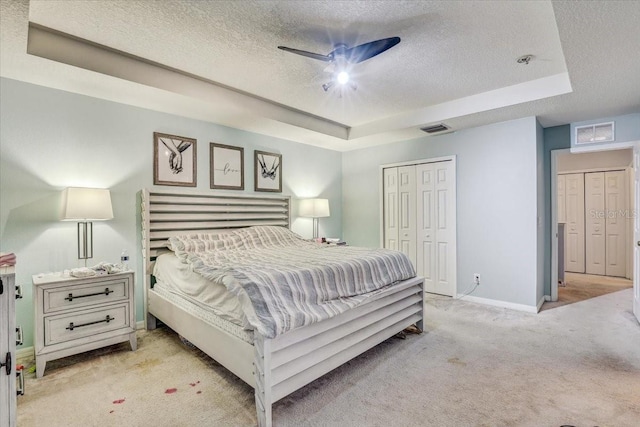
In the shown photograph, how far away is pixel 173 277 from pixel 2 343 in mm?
1902

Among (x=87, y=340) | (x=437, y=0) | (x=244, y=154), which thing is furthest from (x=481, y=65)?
(x=87, y=340)

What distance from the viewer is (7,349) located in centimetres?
113

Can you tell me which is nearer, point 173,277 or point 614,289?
point 173,277

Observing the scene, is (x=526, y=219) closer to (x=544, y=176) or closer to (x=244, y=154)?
(x=544, y=176)

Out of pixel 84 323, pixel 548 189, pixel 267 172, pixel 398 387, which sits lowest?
pixel 398 387

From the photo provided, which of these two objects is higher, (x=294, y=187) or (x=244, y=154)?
(x=244, y=154)

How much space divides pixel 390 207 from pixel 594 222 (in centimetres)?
420

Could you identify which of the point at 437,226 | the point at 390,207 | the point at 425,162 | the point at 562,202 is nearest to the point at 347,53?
the point at 425,162

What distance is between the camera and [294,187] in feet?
17.0

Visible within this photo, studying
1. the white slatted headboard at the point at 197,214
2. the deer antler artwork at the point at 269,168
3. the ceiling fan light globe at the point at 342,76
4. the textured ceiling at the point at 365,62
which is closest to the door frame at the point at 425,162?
the textured ceiling at the point at 365,62

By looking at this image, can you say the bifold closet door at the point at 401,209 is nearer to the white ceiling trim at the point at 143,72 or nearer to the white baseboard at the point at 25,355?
the white ceiling trim at the point at 143,72

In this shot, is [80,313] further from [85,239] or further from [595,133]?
[595,133]

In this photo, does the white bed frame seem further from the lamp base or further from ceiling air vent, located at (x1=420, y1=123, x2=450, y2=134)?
ceiling air vent, located at (x1=420, y1=123, x2=450, y2=134)

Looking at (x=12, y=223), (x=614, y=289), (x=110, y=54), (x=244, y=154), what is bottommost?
(x=614, y=289)
